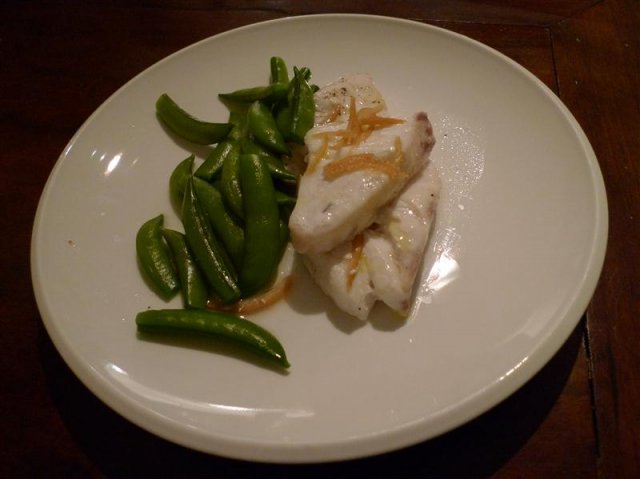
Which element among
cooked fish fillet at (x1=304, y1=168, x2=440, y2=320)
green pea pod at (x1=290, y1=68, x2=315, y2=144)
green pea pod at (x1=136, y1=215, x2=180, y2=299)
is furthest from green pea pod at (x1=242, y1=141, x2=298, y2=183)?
green pea pod at (x1=136, y1=215, x2=180, y2=299)

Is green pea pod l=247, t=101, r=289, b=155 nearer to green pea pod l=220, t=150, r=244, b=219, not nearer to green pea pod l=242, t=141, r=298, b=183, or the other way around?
green pea pod l=242, t=141, r=298, b=183

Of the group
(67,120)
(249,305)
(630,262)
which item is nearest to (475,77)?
(630,262)

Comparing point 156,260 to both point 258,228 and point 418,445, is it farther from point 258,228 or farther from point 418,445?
point 418,445

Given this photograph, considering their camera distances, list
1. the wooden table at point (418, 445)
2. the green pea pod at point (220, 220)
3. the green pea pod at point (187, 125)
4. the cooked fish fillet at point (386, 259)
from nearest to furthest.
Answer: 1. the wooden table at point (418, 445)
2. the cooked fish fillet at point (386, 259)
3. the green pea pod at point (220, 220)
4. the green pea pod at point (187, 125)

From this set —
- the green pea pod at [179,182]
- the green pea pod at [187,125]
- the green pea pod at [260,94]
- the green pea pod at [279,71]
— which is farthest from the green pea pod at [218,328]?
the green pea pod at [279,71]

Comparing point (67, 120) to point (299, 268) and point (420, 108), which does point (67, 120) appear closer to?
point (299, 268)

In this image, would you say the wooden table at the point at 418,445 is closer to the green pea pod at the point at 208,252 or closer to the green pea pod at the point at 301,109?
the green pea pod at the point at 208,252

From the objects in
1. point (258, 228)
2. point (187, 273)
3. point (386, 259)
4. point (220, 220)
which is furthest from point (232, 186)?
point (386, 259)
